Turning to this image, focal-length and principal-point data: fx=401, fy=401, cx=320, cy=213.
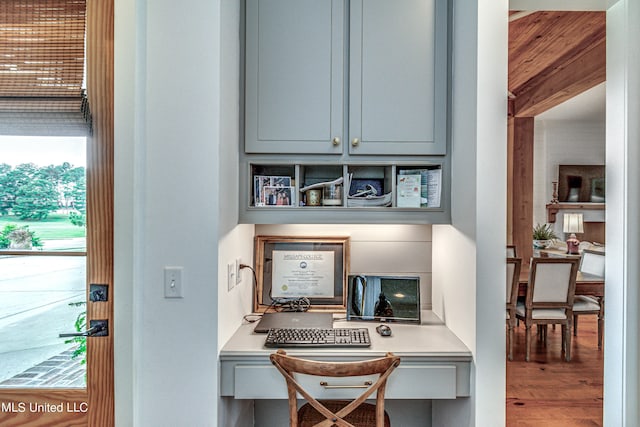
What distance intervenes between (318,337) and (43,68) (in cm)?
151

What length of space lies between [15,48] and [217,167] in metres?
0.88

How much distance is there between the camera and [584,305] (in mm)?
3674

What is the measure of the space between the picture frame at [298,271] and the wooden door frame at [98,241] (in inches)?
30.2

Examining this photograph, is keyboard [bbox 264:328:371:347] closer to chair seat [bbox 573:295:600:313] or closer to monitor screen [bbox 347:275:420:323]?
monitor screen [bbox 347:275:420:323]

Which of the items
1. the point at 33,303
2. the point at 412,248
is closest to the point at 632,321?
the point at 412,248

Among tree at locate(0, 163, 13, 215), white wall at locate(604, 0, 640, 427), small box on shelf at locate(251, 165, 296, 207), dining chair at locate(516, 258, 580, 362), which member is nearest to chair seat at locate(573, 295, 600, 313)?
dining chair at locate(516, 258, 580, 362)

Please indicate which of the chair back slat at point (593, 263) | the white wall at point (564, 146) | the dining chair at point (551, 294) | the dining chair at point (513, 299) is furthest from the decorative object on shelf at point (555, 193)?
the dining chair at point (513, 299)

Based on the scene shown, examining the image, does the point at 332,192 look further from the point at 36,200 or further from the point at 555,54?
the point at 555,54

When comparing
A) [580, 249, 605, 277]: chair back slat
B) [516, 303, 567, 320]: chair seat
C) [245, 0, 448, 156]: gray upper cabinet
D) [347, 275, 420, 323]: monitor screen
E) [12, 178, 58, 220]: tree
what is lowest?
[516, 303, 567, 320]: chair seat

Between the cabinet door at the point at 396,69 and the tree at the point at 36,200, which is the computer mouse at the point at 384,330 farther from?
the tree at the point at 36,200

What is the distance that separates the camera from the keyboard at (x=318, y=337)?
5.39 ft

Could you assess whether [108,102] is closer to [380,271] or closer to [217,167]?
→ [217,167]

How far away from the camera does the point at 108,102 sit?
156 cm

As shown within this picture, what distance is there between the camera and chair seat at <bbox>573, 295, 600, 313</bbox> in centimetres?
364
